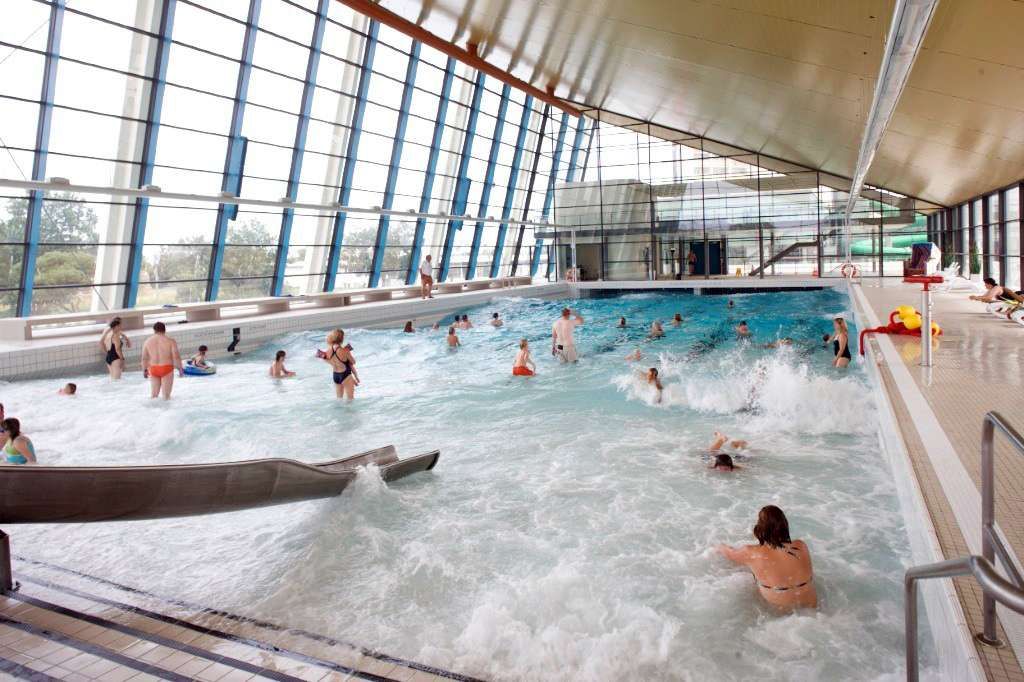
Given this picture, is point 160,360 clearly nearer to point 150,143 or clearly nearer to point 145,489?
point 150,143

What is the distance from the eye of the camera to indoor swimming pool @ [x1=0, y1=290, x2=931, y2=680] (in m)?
3.63

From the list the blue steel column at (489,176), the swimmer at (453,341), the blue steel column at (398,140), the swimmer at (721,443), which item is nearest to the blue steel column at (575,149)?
the blue steel column at (489,176)

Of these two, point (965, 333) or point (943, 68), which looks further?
point (965, 333)

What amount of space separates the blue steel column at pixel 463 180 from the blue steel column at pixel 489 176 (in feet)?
4.40

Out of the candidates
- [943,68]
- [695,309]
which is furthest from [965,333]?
[695,309]

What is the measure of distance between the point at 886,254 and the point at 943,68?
68.9ft

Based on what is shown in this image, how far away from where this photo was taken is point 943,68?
7.40 metres

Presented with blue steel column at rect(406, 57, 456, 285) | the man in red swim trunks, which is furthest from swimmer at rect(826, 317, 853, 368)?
blue steel column at rect(406, 57, 456, 285)

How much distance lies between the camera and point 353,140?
60.7 feet

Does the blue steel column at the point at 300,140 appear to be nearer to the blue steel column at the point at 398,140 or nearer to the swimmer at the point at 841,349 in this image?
the blue steel column at the point at 398,140

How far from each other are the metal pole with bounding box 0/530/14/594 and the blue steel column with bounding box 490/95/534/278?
2189 centimetres

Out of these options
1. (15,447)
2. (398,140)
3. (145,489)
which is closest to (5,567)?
(145,489)

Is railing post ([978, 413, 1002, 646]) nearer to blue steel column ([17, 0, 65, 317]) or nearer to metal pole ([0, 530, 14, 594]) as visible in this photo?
metal pole ([0, 530, 14, 594])

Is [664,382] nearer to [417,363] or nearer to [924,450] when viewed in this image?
[417,363]
